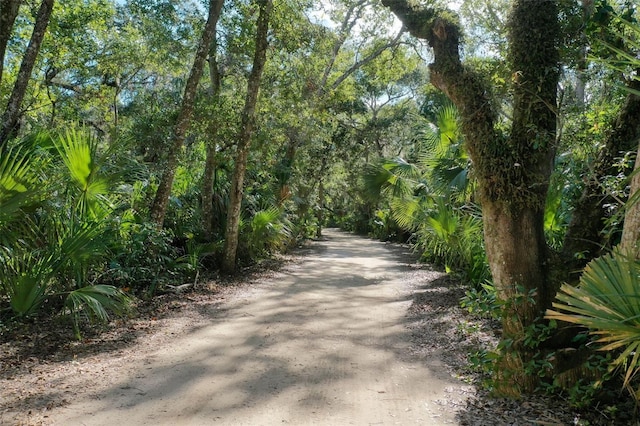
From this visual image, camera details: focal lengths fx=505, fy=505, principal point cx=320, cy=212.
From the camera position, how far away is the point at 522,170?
4.56 metres

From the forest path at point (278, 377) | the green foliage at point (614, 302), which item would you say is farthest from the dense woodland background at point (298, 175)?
the forest path at point (278, 377)

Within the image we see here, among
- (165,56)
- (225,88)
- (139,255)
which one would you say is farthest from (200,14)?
(139,255)

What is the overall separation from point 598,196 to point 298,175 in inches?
552

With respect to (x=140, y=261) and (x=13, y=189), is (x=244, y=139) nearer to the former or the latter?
(x=140, y=261)

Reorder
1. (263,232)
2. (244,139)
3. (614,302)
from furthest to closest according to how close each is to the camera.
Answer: (263,232)
(244,139)
(614,302)

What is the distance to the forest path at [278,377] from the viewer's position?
4.07 meters

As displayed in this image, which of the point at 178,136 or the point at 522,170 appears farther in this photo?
the point at 178,136

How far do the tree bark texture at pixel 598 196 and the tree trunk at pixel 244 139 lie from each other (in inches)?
290

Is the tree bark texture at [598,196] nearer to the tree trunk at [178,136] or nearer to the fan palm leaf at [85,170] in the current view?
the fan palm leaf at [85,170]

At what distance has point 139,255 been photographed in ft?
27.1

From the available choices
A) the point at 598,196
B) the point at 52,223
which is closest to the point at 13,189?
the point at 52,223

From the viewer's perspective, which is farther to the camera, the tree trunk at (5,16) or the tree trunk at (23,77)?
the tree trunk at (23,77)

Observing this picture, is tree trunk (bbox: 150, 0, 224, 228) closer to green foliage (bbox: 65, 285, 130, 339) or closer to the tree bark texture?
green foliage (bbox: 65, 285, 130, 339)

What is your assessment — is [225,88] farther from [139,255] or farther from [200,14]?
[139,255]
